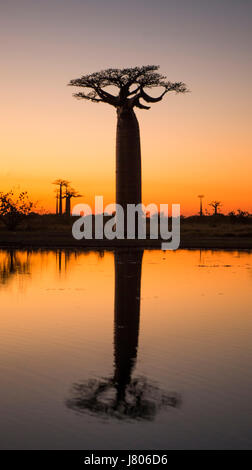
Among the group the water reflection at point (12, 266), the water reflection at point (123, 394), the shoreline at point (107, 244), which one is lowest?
the water reflection at point (123, 394)

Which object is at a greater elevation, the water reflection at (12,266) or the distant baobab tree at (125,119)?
the distant baobab tree at (125,119)

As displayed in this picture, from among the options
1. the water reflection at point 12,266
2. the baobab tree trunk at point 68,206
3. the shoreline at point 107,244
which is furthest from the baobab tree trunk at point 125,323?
the baobab tree trunk at point 68,206

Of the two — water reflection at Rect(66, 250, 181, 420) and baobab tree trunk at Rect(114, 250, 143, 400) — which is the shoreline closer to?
baobab tree trunk at Rect(114, 250, 143, 400)

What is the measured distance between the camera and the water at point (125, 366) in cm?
434

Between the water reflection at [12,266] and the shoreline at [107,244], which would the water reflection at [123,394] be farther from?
the shoreline at [107,244]

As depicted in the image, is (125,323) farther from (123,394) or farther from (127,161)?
(127,161)

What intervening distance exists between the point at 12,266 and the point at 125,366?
1172 cm

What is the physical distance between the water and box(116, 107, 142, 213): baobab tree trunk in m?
18.7

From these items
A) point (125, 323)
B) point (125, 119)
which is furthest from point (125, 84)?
point (125, 323)

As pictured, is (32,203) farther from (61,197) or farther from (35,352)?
(35,352)

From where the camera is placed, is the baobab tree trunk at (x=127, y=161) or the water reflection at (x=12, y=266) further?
the baobab tree trunk at (x=127, y=161)

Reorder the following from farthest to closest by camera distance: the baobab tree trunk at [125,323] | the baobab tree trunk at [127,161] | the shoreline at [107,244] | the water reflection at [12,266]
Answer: the baobab tree trunk at [127,161] < the shoreline at [107,244] < the water reflection at [12,266] < the baobab tree trunk at [125,323]

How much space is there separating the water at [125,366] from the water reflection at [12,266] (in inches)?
56.4

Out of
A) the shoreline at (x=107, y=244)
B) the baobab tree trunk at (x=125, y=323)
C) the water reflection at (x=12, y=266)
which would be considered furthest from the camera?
the shoreline at (x=107, y=244)
